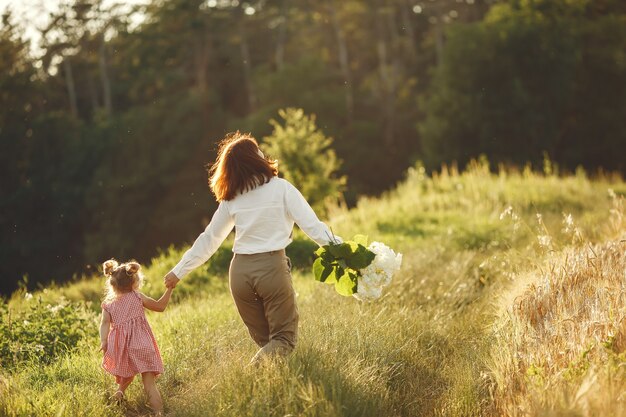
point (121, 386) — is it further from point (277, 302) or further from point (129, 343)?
point (277, 302)

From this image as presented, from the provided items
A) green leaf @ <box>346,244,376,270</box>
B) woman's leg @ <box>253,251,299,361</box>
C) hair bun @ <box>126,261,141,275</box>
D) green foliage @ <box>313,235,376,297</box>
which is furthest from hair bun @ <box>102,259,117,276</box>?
green leaf @ <box>346,244,376,270</box>

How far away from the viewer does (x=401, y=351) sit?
6.25 m

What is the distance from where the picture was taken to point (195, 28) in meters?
40.5

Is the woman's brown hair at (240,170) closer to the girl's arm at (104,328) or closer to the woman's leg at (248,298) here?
the woman's leg at (248,298)

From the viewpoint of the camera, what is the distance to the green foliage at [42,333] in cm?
660

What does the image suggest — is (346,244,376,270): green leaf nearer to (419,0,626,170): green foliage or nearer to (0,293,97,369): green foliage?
(0,293,97,369): green foliage

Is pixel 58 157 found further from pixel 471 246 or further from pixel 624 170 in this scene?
pixel 471 246

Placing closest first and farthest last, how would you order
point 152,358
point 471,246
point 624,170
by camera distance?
point 152,358
point 471,246
point 624,170

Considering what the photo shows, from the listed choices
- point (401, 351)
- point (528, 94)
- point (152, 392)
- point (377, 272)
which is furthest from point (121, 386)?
point (528, 94)

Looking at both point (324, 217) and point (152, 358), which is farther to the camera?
point (324, 217)

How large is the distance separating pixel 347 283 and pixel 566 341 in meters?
1.64

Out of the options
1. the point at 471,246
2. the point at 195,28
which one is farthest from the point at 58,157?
the point at 471,246

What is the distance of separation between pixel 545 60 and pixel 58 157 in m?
25.0

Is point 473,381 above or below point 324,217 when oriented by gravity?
above
